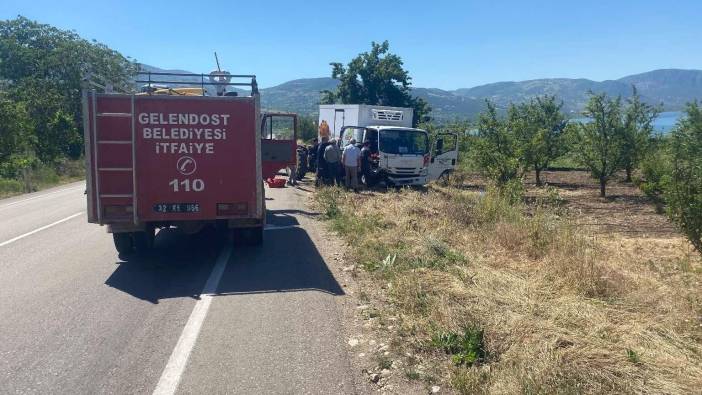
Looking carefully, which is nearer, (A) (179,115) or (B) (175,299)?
(B) (175,299)

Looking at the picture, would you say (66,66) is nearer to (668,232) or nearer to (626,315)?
(668,232)

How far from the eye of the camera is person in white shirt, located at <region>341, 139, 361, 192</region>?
18500 mm

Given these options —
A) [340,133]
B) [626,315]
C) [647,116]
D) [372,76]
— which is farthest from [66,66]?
[626,315]

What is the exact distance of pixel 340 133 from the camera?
2209 cm

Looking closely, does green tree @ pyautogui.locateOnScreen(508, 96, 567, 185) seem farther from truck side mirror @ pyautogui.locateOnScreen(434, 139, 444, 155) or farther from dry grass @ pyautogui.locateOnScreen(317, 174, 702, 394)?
dry grass @ pyautogui.locateOnScreen(317, 174, 702, 394)

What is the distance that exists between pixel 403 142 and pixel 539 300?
13.7 m

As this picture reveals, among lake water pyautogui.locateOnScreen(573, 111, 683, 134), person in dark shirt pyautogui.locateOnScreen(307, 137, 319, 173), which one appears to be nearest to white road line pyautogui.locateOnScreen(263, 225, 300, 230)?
person in dark shirt pyautogui.locateOnScreen(307, 137, 319, 173)

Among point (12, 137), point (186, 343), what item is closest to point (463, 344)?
point (186, 343)

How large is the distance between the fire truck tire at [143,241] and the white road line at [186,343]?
6.03 feet

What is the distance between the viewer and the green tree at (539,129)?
19.7 meters

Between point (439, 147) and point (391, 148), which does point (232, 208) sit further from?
point (439, 147)

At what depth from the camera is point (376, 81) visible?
42656mm

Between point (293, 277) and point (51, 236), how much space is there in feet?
19.9

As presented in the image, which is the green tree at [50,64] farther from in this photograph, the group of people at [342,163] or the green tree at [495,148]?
the green tree at [495,148]
